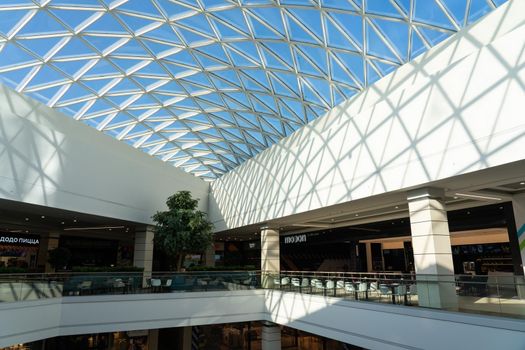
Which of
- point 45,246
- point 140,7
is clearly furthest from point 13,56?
point 45,246

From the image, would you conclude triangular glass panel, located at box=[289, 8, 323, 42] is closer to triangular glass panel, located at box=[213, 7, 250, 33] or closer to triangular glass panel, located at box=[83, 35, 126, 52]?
triangular glass panel, located at box=[213, 7, 250, 33]

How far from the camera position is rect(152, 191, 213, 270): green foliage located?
26.0 meters

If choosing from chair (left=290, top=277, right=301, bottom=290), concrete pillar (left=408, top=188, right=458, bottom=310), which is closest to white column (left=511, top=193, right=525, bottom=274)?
concrete pillar (left=408, top=188, right=458, bottom=310)

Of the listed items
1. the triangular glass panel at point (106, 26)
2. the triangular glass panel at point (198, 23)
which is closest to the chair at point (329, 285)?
the triangular glass panel at point (198, 23)

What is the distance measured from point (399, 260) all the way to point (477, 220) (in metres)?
16.8

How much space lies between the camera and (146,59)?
20.0m

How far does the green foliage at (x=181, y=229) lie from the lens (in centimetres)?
2600

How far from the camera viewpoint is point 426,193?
559 inches

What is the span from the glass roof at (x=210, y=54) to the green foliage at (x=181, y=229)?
6.27 metres

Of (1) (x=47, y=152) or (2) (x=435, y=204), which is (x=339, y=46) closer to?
(2) (x=435, y=204)

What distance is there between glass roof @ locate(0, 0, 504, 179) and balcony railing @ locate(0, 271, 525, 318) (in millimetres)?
9723

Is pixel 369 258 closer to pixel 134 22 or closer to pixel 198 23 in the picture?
pixel 198 23

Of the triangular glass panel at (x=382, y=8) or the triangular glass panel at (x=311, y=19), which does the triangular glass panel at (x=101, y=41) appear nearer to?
the triangular glass panel at (x=311, y=19)

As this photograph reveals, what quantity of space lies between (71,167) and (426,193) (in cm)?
1929
